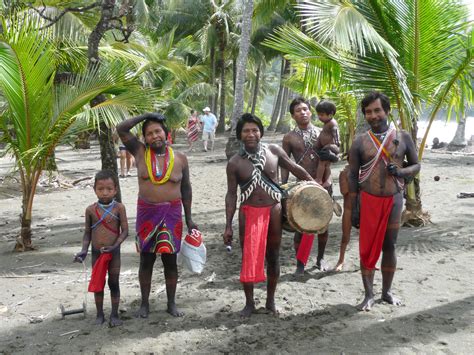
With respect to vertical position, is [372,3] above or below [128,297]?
above

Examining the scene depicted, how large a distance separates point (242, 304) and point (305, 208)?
1029 millimetres

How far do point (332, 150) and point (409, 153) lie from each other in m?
1.11

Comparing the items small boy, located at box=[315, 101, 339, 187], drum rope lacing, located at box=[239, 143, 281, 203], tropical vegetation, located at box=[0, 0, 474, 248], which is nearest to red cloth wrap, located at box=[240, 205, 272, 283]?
drum rope lacing, located at box=[239, 143, 281, 203]

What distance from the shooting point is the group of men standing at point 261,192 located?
411 cm

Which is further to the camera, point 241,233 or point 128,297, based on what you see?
point 128,297

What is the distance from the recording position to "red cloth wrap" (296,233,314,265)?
5277mm

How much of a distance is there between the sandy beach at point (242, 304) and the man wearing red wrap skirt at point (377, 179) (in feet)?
1.49

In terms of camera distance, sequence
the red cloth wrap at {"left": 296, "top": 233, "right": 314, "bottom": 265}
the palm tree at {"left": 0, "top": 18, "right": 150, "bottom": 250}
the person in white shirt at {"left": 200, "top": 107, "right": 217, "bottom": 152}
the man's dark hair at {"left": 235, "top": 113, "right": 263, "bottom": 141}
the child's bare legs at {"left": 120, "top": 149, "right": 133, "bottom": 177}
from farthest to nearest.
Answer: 1. the person in white shirt at {"left": 200, "top": 107, "right": 217, "bottom": 152}
2. the child's bare legs at {"left": 120, "top": 149, "right": 133, "bottom": 177}
3. the palm tree at {"left": 0, "top": 18, "right": 150, "bottom": 250}
4. the red cloth wrap at {"left": 296, "top": 233, "right": 314, "bottom": 265}
5. the man's dark hair at {"left": 235, "top": 113, "right": 263, "bottom": 141}

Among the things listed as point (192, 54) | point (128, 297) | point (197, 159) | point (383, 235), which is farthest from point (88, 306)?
point (192, 54)

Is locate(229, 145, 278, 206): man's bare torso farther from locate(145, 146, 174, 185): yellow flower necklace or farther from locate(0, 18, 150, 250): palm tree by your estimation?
locate(0, 18, 150, 250): palm tree

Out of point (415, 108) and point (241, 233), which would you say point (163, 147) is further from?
point (415, 108)

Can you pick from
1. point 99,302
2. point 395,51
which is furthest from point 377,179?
point 395,51

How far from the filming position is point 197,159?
17.5 metres

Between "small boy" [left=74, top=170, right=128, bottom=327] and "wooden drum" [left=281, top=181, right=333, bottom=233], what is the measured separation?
1.29 metres
